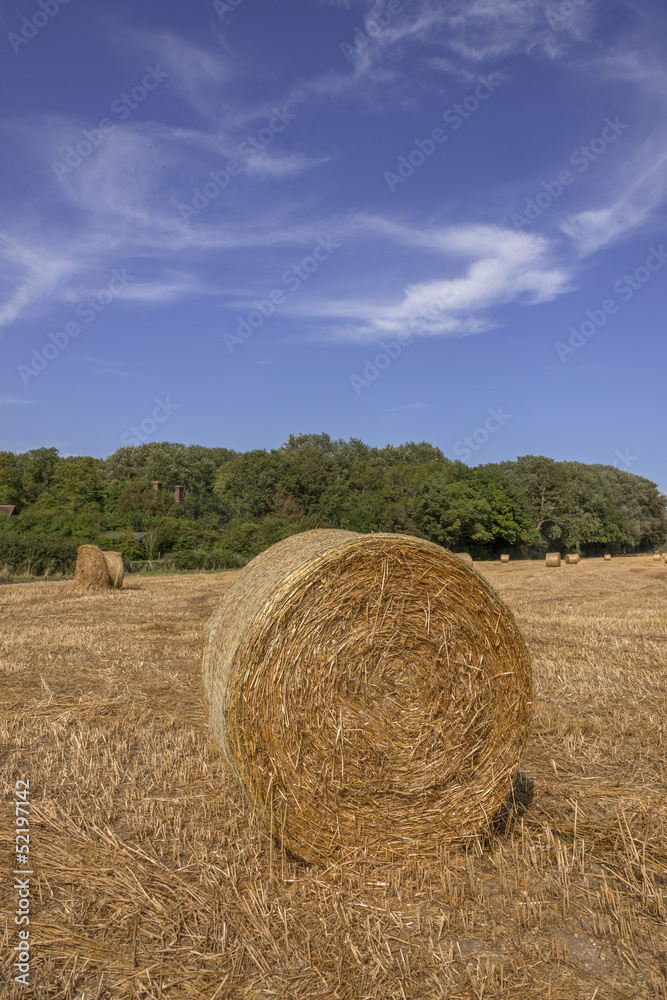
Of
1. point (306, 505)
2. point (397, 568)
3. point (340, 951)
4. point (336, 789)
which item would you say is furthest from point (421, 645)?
point (306, 505)

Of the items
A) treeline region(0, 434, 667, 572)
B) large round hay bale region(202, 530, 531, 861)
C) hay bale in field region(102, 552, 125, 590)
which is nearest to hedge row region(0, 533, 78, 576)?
treeline region(0, 434, 667, 572)

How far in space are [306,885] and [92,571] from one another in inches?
646

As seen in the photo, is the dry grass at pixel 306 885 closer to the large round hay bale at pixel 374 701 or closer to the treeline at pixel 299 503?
the large round hay bale at pixel 374 701

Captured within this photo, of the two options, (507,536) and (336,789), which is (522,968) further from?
(507,536)

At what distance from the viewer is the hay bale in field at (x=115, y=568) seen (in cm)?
1852

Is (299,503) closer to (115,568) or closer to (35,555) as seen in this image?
(35,555)

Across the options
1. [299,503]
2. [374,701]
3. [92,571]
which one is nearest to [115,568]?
[92,571]

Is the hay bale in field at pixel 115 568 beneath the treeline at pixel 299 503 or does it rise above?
beneath

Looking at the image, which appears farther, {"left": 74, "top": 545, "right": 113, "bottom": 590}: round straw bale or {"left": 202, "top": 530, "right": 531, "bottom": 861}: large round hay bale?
{"left": 74, "top": 545, "right": 113, "bottom": 590}: round straw bale

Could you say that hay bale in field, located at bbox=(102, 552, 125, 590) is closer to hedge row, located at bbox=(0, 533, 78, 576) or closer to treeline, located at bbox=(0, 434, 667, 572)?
hedge row, located at bbox=(0, 533, 78, 576)

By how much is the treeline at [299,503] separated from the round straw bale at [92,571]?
734cm

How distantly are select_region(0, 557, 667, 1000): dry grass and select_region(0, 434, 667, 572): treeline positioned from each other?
871 inches

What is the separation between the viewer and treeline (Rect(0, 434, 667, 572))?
110 feet

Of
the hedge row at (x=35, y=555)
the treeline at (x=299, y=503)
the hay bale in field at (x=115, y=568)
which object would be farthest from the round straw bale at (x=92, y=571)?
the treeline at (x=299, y=503)
